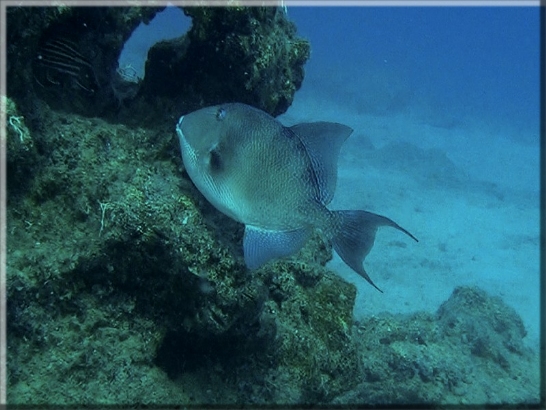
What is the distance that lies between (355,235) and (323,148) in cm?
48

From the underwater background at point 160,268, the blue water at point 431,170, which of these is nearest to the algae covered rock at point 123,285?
the underwater background at point 160,268

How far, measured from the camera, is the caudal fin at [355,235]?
2.23m

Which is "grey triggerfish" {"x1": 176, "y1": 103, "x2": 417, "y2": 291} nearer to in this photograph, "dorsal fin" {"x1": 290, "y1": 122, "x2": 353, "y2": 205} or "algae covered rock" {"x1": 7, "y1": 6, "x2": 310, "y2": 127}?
"dorsal fin" {"x1": 290, "y1": 122, "x2": 353, "y2": 205}

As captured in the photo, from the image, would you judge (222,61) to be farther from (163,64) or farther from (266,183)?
(266,183)

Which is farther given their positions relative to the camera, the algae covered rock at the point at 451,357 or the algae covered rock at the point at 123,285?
the algae covered rock at the point at 451,357

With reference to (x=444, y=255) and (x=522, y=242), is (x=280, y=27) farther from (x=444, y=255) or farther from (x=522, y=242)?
(x=522, y=242)

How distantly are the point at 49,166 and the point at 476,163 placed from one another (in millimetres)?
19856

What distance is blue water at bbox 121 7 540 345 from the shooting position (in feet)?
31.7

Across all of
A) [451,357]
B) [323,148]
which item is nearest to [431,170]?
[451,357]

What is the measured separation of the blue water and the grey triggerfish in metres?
5.79

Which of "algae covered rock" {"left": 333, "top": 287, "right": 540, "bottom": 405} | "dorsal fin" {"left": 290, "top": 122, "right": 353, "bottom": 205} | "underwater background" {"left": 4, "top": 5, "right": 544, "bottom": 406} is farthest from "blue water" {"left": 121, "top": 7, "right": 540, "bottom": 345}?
"dorsal fin" {"left": 290, "top": 122, "right": 353, "bottom": 205}

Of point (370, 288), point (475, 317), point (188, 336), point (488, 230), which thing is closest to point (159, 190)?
point (188, 336)

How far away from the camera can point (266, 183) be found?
228cm

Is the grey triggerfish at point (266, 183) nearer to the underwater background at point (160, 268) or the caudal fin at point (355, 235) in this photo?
the caudal fin at point (355, 235)
